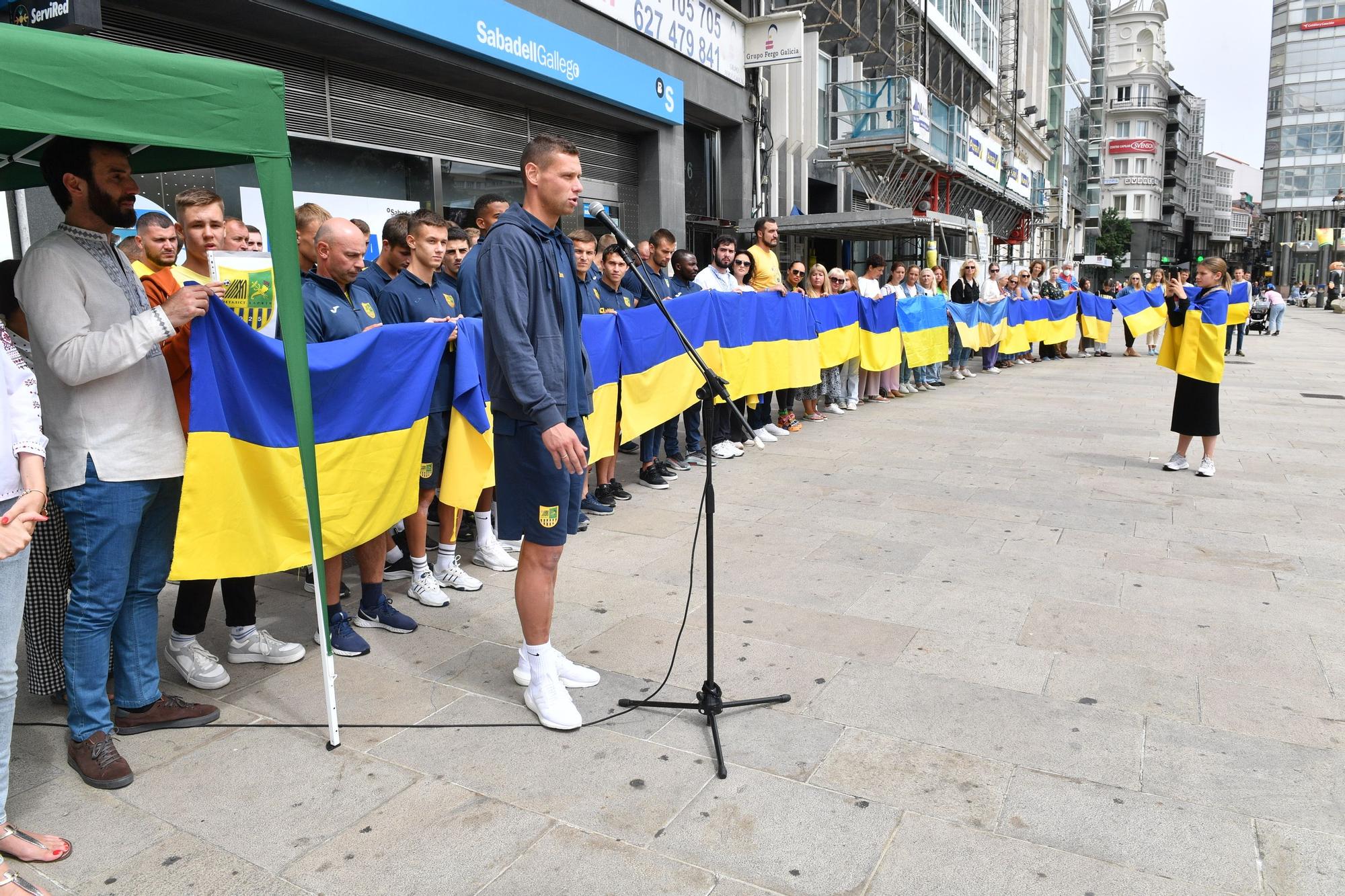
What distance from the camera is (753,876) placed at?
2.67m

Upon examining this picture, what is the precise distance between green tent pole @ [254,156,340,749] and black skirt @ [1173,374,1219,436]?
24.0 feet

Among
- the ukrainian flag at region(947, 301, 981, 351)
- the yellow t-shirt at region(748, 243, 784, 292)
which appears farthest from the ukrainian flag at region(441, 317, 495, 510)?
the ukrainian flag at region(947, 301, 981, 351)

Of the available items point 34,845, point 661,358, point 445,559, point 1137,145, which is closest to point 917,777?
point 34,845

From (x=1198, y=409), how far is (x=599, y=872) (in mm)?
7328

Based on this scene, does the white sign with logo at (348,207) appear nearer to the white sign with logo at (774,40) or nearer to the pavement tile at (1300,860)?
the pavement tile at (1300,860)

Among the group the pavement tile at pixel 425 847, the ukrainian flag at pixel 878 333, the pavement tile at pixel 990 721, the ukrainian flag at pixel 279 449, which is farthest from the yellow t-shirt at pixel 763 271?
the pavement tile at pixel 425 847

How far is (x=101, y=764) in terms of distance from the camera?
10.4 feet

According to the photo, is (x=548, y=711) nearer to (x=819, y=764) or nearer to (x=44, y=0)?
(x=819, y=764)

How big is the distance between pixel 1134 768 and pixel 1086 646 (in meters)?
1.17

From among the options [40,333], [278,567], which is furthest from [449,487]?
[40,333]

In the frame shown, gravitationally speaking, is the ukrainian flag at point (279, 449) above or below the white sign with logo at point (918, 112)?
below

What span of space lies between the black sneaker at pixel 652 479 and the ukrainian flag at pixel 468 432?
270 cm

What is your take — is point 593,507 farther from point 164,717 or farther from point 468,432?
point 164,717

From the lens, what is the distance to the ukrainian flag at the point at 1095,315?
68.1 ft
